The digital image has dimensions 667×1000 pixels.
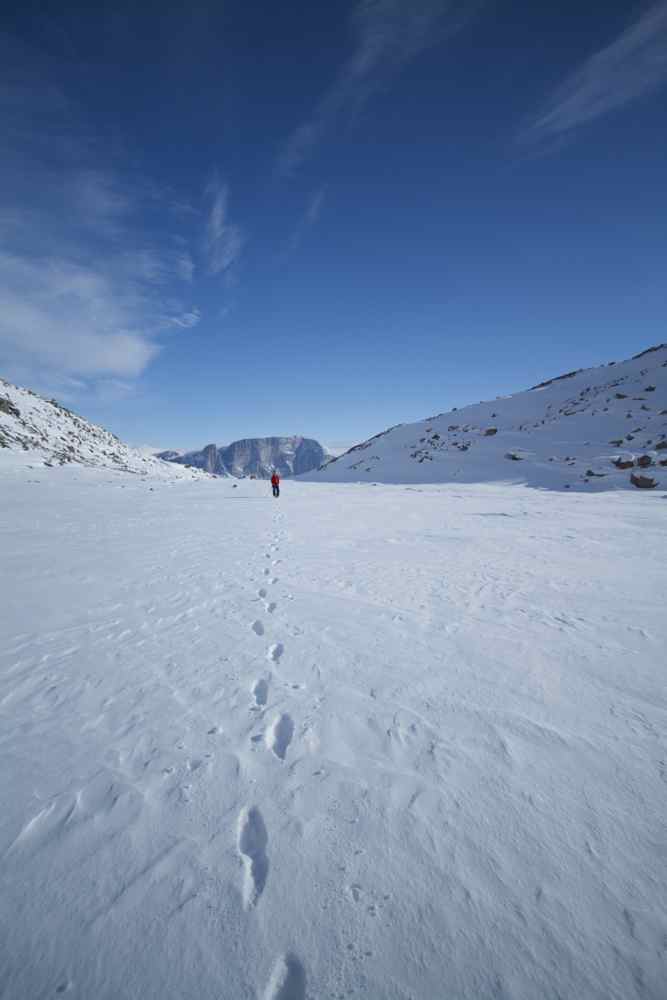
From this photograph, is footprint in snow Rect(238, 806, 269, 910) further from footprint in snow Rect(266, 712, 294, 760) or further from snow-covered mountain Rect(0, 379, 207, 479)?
snow-covered mountain Rect(0, 379, 207, 479)

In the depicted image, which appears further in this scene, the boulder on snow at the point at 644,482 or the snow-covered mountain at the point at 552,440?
the snow-covered mountain at the point at 552,440

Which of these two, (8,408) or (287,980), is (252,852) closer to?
(287,980)

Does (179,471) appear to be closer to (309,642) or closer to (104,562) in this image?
(104,562)

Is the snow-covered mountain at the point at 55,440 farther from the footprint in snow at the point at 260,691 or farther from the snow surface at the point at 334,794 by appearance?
the footprint in snow at the point at 260,691

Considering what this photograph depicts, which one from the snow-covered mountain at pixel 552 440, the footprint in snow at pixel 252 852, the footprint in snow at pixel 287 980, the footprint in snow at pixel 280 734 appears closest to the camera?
the footprint in snow at pixel 287 980

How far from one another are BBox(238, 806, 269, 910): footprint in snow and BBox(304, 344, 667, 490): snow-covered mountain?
23850 mm

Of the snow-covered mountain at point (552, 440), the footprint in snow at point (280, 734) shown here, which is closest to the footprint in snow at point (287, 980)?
the footprint in snow at point (280, 734)

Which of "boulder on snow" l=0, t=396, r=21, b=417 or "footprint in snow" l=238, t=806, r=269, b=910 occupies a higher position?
"boulder on snow" l=0, t=396, r=21, b=417

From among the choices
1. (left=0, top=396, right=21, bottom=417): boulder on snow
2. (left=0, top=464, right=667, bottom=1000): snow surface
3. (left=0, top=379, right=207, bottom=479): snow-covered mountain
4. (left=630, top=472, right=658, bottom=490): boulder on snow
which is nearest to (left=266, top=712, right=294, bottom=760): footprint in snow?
(left=0, top=464, right=667, bottom=1000): snow surface

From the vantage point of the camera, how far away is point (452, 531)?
10250mm

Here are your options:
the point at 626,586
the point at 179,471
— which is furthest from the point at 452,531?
the point at 179,471

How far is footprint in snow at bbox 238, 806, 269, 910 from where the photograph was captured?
180 centimetres

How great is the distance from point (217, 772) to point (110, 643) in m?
2.44

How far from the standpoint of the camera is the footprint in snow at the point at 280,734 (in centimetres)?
272
